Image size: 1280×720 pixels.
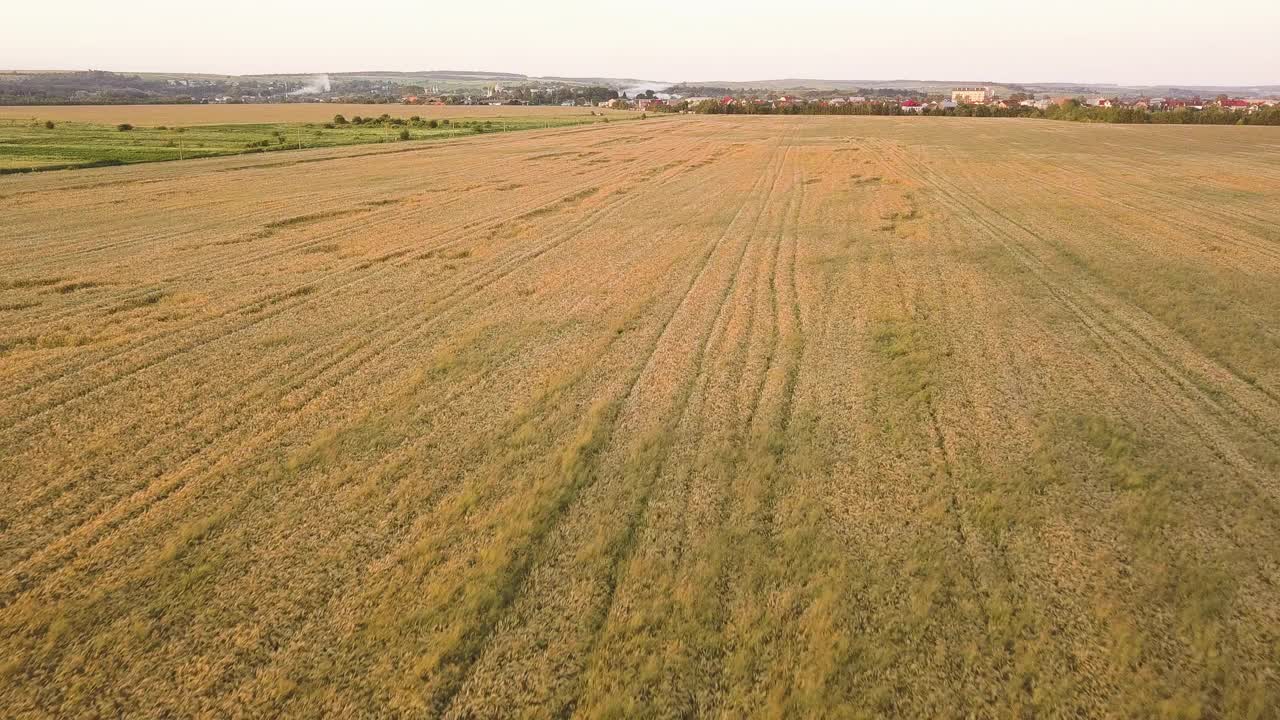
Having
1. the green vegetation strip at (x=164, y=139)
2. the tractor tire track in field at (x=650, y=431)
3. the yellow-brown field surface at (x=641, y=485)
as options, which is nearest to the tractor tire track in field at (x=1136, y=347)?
the yellow-brown field surface at (x=641, y=485)

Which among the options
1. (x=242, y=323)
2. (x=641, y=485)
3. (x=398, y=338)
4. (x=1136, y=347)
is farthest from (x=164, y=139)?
(x=1136, y=347)

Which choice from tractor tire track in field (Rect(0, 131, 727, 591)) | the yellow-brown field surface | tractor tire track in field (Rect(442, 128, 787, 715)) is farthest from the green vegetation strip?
tractor tire track in field (Rect(442, 128, 787, 715))

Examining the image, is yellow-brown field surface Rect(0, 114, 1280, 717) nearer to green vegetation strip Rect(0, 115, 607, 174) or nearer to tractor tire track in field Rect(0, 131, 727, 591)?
tractor tire track in field Rect(0, 131, 727, 591)

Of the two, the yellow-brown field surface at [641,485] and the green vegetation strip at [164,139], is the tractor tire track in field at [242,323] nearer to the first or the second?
the yellow-brown field surface at [641,485]

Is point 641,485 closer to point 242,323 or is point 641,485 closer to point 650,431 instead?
point 650,431

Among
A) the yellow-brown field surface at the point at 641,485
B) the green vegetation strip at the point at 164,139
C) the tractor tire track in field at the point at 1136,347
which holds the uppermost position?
the green vegetation strip at the point at 164,139

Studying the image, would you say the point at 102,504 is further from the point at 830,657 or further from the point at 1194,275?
the point at 1194,275
